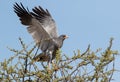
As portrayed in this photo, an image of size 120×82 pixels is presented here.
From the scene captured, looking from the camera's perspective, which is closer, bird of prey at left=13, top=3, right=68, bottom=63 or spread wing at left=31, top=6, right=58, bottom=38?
bird of prey at left=13, top=3, right=68, bottom=63

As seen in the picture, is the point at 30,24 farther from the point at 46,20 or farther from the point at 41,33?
the point at 46,20

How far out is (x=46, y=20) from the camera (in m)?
13.4

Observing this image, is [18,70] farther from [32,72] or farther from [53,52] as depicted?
[53,52]

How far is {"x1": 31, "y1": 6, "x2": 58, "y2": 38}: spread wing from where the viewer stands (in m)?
12.4

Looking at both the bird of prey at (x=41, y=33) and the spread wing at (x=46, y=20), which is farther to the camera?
the spread wing at (x=46, y=20)

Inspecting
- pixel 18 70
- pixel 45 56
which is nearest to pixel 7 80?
pixel 18 70

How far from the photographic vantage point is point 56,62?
20.5 ft

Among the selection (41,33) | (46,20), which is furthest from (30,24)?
(46,20)

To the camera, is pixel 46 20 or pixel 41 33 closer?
pixel 41 33

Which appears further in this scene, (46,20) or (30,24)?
(46,20)

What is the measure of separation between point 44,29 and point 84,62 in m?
5.62

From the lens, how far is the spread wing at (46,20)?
12375 millimetres

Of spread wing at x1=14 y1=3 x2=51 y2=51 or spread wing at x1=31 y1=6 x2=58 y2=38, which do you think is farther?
spread wing at x1=31 y1=6 x2=58 y2=38

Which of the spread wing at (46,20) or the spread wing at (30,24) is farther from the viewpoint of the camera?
the spread wing at (46,20)
